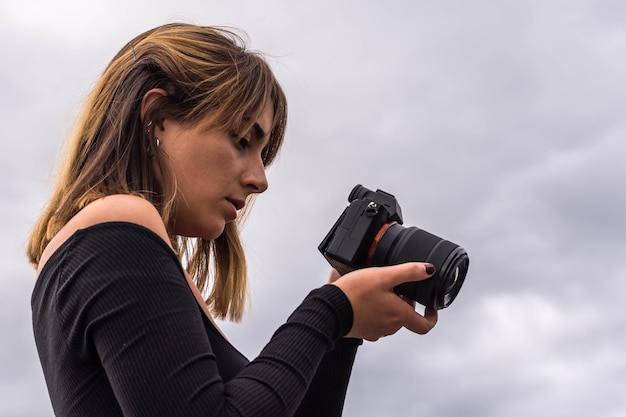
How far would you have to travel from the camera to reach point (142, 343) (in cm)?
207

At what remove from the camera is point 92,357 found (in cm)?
219

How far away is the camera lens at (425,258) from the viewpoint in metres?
2.74

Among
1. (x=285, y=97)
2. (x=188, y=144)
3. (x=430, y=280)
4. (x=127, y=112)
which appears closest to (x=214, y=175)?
(x=188, y=144)

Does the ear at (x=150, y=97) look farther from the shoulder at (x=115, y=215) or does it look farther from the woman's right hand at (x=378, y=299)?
the woman's right hand at (x=378, y=299)

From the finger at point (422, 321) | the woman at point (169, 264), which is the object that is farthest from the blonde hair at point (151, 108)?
the finger at point (422, 321)

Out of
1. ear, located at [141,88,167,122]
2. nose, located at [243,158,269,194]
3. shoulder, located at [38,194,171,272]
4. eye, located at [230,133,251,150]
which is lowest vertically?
shoulder, located at [38,194,171,272]

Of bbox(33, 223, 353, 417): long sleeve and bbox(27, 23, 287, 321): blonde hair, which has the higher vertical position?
bbox(27, 23, 287, 321): blonde hair

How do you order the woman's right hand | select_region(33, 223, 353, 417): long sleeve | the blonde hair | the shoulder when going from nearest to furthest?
select_region(33, 223, 353, 417): long sleeve
the shoulder
the woman's right hand
the blonde hair

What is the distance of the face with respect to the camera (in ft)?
8.62

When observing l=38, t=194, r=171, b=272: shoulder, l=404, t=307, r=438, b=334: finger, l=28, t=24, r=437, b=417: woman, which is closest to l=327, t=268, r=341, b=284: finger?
l=28, t=24, r=437, b=417: woman

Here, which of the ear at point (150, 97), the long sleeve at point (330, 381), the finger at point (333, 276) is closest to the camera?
the ear at point (150, 97)

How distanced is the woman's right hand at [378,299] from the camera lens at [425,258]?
84mm

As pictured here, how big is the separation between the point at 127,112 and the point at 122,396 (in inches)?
38.2

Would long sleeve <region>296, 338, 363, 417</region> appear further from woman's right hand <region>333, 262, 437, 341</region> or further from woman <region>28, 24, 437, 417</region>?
woman's right hand <region>333, 262, 437, 341</region>
